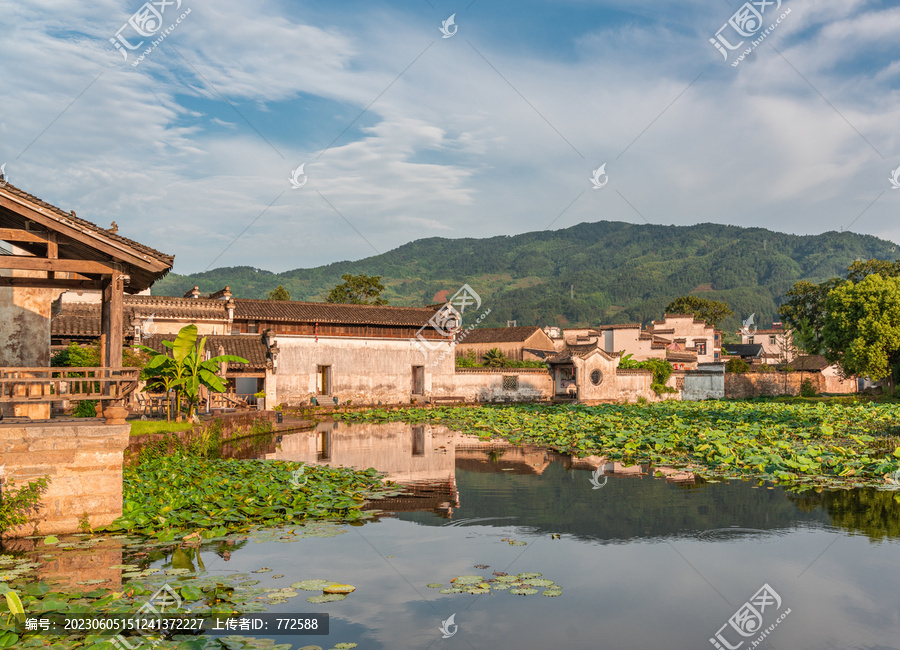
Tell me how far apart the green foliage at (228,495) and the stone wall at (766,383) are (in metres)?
34.0

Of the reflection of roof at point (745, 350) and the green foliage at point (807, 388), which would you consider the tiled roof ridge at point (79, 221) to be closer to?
the green foliage at point (807, 388)

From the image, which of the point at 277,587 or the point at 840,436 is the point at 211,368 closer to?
the point at 277,587

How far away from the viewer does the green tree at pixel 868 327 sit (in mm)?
32844

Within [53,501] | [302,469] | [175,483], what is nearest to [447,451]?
[302,469]

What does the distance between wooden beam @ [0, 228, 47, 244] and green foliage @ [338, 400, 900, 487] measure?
13080mm

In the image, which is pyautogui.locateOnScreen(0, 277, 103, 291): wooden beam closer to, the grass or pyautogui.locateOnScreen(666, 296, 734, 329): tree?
the grass

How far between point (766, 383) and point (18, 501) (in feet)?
139

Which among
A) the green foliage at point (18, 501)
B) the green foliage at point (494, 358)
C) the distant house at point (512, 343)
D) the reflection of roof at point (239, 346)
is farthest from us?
the distant house at point (512, 343)

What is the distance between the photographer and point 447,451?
1827 cm

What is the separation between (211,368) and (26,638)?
1274cm

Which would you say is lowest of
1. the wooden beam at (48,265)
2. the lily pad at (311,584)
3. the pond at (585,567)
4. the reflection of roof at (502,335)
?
the pond at (585,567)

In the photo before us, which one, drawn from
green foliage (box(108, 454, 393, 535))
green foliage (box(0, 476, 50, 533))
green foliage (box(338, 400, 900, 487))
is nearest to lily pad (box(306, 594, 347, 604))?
green foliage (box(108, 454, 393, 535))

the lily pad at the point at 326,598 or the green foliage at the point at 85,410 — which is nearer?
the lily pad at the point at 326,598

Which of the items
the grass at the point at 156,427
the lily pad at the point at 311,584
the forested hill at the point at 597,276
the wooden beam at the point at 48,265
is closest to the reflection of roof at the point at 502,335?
the grass at the point at 156,427
